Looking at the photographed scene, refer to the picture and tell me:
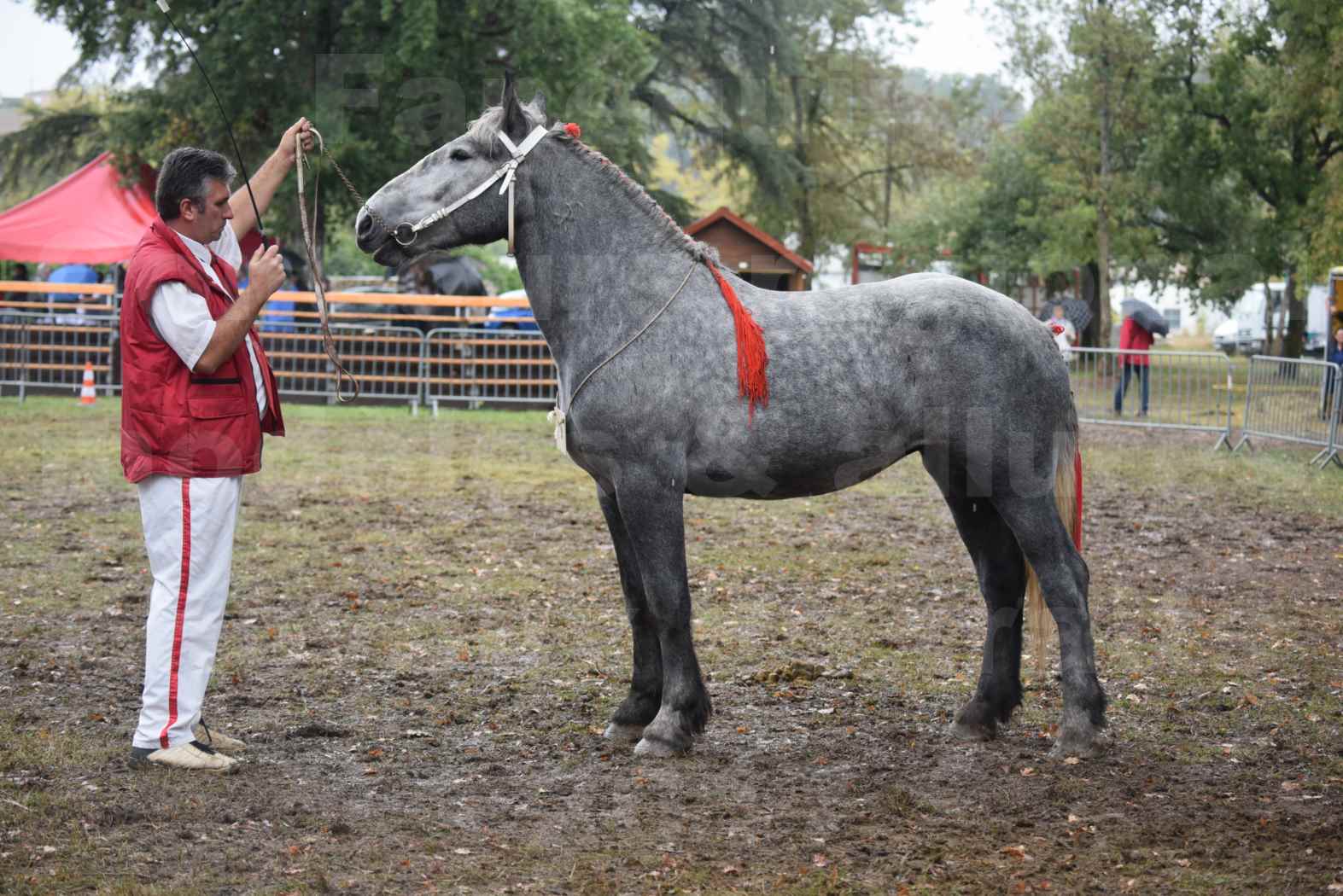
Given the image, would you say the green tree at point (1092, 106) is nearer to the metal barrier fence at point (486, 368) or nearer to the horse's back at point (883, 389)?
the metal barrier fence at point (486, 368)

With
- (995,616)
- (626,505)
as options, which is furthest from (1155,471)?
(626,505)

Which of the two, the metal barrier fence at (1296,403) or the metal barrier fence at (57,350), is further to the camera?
the metal barrier fence at (57,350)

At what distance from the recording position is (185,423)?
4.85m

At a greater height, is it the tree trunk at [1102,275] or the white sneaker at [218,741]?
the tree trunk at [1102,275]

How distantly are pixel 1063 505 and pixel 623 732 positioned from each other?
6.67 ft

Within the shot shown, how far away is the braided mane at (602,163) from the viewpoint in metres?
5.17

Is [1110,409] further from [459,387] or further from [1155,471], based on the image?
[459,387]

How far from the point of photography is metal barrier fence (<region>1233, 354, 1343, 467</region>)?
48.9ft

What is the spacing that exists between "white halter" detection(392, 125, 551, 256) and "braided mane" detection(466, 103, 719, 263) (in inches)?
2.0

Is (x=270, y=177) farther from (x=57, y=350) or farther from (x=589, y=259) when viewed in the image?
(x=57, y=350)

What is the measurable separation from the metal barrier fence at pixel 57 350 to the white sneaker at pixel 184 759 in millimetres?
15764

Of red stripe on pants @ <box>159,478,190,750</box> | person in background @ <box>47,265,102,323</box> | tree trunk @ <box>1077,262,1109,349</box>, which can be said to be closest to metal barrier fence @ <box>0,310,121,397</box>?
person in background @ <box>47,265,102,323</box>

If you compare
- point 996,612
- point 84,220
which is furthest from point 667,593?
point 84,220

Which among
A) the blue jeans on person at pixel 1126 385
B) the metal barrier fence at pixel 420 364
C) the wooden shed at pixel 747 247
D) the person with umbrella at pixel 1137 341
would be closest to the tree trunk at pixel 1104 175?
the wooden shed at pixel 747 247
